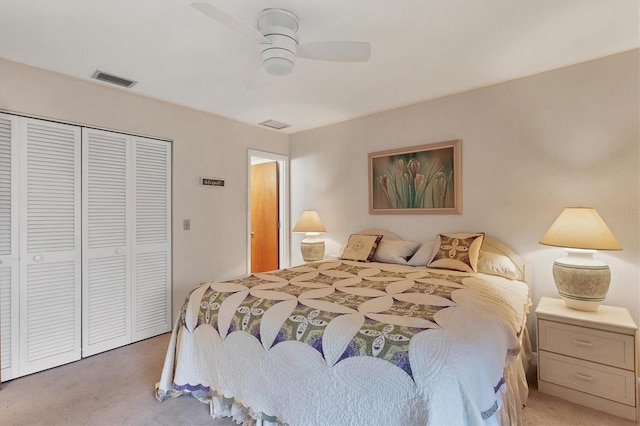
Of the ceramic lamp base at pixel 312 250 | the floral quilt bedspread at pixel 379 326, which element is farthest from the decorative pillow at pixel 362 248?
the floral quilt bedspread at pixel 379 326

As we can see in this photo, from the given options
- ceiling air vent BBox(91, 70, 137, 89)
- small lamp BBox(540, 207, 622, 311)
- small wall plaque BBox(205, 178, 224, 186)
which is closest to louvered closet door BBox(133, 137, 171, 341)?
small wall plaque BBox(205, 178, 224, 186)

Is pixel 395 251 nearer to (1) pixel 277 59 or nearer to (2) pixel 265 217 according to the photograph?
(1) pixel 277 59

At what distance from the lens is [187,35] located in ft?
6.72

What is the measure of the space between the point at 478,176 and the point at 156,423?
10.3 feet

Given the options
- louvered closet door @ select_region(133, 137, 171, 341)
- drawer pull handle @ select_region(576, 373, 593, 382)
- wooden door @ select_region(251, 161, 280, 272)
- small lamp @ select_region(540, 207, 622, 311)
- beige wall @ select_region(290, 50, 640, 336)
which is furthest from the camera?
wooden door @ select_region(251, 161, 280, 272)

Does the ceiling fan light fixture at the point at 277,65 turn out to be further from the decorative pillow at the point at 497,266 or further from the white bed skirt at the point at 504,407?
the decorative pillow at the point at 497,266

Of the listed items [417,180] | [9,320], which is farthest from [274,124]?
[9,320]

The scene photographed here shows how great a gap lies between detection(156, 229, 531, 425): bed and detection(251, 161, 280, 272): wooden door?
228 centimetres

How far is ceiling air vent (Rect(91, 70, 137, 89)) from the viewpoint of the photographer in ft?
8.50

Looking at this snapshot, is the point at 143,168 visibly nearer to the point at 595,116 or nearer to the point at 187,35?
the point at 187,35

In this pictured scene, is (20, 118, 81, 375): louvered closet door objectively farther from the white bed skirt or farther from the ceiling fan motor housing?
the ceiling fan motor housing

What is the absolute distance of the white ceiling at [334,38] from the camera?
1789 mm

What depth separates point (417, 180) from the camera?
335 centimetres

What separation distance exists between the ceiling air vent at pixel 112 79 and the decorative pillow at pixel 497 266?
3.42 m
